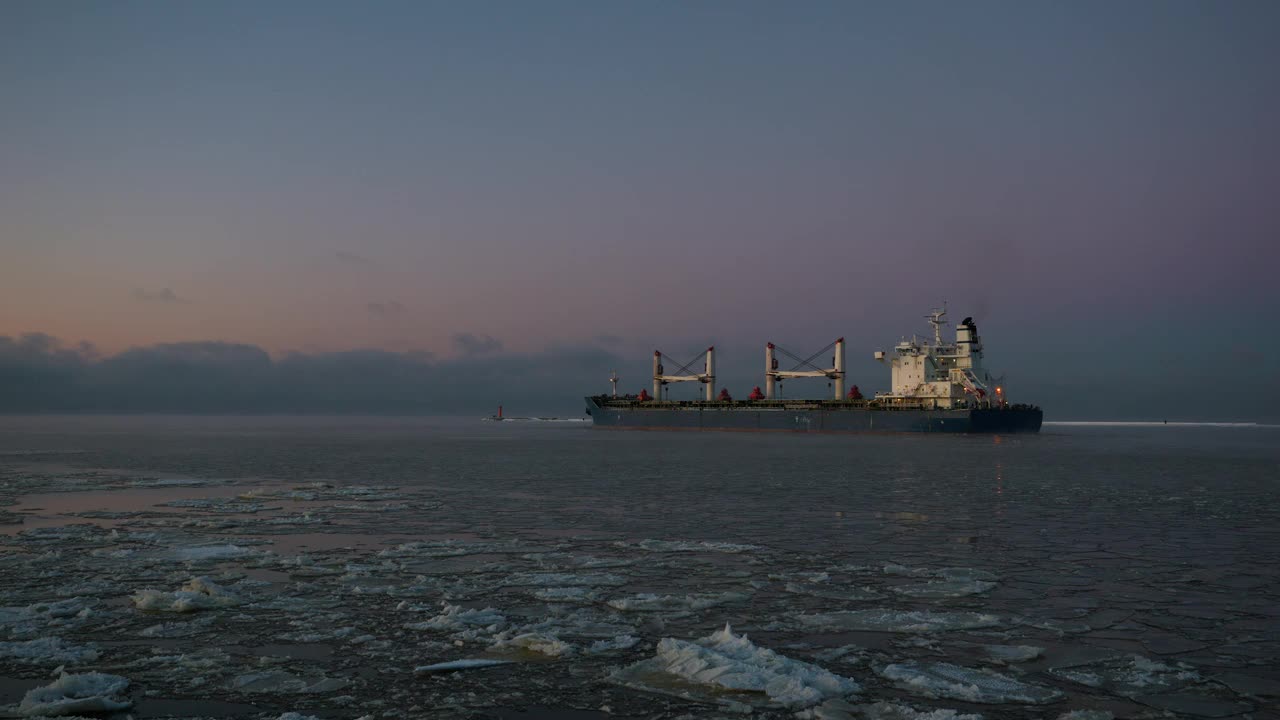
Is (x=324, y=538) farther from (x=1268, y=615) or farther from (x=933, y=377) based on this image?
(x=933, y=377)

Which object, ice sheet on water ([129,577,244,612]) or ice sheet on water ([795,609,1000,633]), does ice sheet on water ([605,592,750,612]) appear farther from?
ice sheet on water ([129,577,244,612])

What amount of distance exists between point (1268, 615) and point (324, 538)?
1287cm

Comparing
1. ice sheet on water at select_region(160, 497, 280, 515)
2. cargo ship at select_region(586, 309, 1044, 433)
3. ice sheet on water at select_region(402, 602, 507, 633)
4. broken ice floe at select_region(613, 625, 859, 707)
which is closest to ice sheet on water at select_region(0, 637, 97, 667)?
ice sheet on water at select_region(402, 602, 507, 633)

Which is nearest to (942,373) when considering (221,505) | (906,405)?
(906,405)

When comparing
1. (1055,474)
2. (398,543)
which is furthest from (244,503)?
(1055,474)

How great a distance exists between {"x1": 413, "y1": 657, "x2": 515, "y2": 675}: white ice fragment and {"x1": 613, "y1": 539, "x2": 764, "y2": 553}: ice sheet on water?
6071 mm

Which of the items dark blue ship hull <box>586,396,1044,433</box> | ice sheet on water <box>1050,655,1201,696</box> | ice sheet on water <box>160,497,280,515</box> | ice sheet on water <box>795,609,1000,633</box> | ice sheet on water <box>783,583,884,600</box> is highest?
dark blue ship hull <box>586,396,1044,433</box>

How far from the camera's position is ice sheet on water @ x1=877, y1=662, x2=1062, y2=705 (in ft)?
20.7

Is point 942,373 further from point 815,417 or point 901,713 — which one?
point 901,713

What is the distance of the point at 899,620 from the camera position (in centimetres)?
860

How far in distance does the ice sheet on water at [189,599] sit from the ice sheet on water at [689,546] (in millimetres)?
5897

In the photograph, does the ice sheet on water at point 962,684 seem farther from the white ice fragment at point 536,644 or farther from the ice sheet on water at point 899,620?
the white ice fragment at point 536,644

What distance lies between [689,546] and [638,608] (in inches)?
175

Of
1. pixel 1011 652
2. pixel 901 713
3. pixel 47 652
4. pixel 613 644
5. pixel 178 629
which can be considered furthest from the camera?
pixel 178 629
